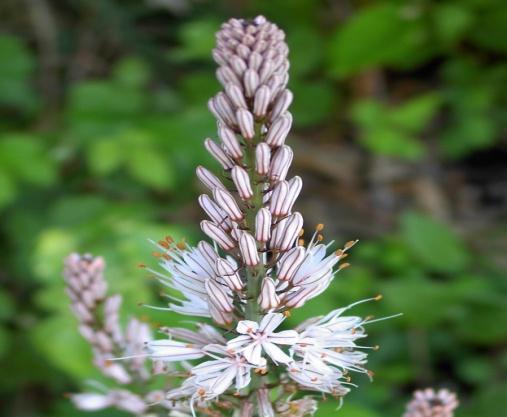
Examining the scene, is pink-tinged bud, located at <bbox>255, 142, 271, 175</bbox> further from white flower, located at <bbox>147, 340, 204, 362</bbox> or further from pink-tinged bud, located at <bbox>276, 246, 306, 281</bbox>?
white flower, located at <bbox>147, 340, 204, 362</bbox>

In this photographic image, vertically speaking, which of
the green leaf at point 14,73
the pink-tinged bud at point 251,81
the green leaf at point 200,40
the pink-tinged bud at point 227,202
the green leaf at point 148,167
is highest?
the green leaf at point 200,40

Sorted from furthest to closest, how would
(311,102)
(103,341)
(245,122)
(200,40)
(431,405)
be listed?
1. (311,102)
2. (200,40)
3. (103,341)
4. (431,405)
5. (245,122)

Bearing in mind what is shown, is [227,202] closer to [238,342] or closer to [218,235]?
[218,235]

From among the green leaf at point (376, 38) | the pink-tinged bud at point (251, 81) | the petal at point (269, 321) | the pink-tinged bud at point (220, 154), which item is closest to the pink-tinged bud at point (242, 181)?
the pink-tinged bud at point (220, 154)

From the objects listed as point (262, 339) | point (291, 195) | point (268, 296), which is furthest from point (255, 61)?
point (262, 339)

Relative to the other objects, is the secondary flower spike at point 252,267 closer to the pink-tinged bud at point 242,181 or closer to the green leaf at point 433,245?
the pink-tinged bud at point 242,181

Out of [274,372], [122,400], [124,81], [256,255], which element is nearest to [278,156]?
[256,255]
